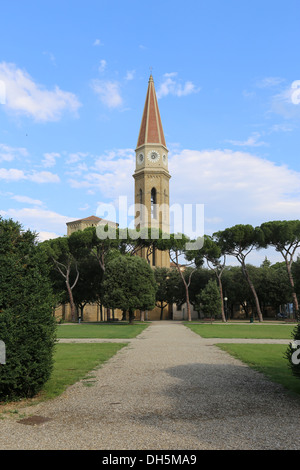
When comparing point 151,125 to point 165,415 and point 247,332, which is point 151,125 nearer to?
point 247,332

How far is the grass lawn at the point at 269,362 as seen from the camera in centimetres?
848

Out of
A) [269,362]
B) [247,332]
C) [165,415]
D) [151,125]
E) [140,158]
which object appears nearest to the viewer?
[165,415]

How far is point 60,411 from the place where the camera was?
624 cm

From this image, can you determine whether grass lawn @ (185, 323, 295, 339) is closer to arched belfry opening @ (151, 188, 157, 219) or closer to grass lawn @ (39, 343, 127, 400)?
grass lawn @ (39, 343, 127, 400)

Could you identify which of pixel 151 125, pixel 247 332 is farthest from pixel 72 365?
pixel 151 125

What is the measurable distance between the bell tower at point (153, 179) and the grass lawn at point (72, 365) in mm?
51056

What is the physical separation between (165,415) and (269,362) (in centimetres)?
648

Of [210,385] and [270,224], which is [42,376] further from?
[270,224]

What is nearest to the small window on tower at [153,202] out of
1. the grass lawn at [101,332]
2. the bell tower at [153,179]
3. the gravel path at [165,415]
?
the bell tower at [153,179]

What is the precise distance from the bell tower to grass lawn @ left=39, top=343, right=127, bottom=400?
51056 mm

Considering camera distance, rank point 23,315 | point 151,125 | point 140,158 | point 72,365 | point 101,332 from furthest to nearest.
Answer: point 140,158 → point 151,125 → point 101,332 → point 72,365 → point 23,315

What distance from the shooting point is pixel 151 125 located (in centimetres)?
6850

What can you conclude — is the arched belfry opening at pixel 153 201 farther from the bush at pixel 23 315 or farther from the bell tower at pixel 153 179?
the bush at pixel 23 315
